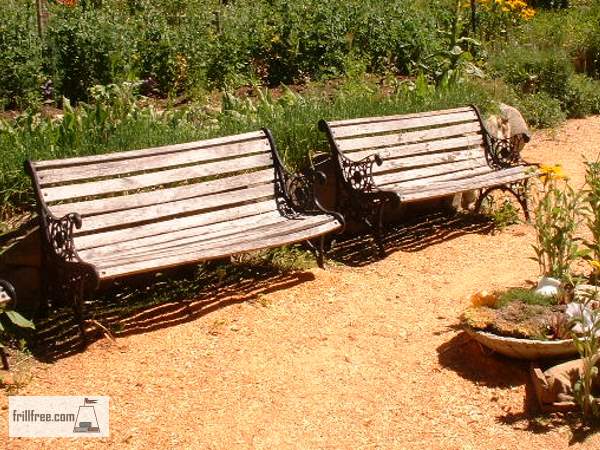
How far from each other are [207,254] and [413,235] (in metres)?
2.46

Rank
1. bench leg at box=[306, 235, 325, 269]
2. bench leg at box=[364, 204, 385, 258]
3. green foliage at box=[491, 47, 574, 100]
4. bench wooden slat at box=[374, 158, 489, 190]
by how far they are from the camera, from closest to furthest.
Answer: bench leg at box=[306, 235, 325, 269] → bench leg at box=[364, 204, 385, 258] → bench wooden slat at box=[374, 158, 489, 190] → green foliage at box=[491, 47, 574, 100]

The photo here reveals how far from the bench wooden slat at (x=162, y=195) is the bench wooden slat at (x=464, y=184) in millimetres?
1066

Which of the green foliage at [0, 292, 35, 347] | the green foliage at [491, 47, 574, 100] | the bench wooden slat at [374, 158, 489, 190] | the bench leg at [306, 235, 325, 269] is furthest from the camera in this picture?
the green foliage at [491, 47, 574, 100]

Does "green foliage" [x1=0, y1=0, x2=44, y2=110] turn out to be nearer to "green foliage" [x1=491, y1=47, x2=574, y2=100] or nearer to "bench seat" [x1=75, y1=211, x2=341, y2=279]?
"bench seat" [x1=75, y1=211, x2=341, y2=279]

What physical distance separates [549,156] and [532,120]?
50.1 inches

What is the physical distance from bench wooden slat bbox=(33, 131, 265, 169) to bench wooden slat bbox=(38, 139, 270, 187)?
2 centimetres

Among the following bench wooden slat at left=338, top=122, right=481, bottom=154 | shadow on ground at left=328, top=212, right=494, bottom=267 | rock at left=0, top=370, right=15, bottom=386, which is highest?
bench wooden slat at left=338, top=122, right=481, bottom=154

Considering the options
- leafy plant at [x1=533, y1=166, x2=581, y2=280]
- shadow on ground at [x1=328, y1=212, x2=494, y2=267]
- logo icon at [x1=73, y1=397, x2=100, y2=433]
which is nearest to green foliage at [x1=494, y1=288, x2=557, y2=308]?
leafy plant at [x1=533, y1=166, x2=581, y2=280]

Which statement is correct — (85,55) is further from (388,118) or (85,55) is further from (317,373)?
→ (317,373)

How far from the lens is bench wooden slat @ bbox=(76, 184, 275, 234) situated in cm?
550

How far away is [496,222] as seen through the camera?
7727mm

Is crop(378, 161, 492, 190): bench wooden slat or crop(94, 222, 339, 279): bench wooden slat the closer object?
crop(94, 222, 339, 279): bench wooden slat

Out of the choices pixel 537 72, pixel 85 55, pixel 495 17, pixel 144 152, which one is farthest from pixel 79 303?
pixel 495 17

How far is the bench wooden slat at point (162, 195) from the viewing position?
5.43 metres
